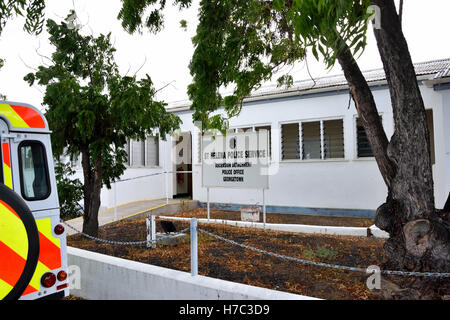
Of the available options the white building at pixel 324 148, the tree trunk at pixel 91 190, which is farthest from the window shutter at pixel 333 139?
the tree trunk at pixel 91 190

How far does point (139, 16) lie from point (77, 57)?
5.29 feet

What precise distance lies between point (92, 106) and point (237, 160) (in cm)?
414

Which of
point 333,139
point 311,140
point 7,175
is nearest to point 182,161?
point 311,140

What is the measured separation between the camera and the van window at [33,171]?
12.5 feet

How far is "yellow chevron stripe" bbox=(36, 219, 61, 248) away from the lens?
3826 mm

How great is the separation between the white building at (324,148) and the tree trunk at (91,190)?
2752 mm

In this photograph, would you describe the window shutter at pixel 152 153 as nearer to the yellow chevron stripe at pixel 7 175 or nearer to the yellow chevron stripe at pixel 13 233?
the yellow chevron stripe at pixel 7 175

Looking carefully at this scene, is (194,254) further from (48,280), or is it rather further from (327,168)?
(327,168)

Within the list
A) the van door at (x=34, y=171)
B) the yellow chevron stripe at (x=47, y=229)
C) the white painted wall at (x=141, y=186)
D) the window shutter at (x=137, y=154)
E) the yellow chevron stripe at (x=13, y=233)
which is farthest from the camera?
the window shutter at (x=137, y=154)

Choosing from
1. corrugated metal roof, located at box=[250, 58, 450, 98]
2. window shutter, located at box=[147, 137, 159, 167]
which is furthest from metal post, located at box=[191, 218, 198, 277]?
window shutter, located at box=[147, 137, 159, 167]

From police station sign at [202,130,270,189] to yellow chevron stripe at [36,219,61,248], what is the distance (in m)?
5.08

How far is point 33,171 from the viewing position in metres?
3.96
